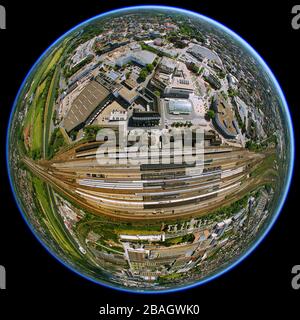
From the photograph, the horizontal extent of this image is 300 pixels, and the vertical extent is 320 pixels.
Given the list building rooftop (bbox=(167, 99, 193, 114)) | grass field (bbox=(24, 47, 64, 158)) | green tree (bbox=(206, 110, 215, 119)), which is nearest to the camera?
building rooftop (bbox=(167, 99, 193, 114))

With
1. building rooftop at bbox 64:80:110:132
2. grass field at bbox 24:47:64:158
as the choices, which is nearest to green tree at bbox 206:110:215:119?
building rooftop at bbox 64:80:110:132

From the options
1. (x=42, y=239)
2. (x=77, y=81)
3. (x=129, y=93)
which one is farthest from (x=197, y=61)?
(x=42, y=239)

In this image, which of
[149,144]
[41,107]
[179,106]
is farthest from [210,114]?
[41,107]

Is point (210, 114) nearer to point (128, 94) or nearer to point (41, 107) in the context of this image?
point (128, 94)

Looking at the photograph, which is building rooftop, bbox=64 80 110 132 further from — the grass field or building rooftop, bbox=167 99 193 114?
building rooftop, bbox=167 99 193 114

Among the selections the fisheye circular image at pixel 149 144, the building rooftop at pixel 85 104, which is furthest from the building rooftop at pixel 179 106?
the building rooftop at pixel 85 104

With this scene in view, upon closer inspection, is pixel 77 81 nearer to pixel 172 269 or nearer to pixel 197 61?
pixel 197 61
